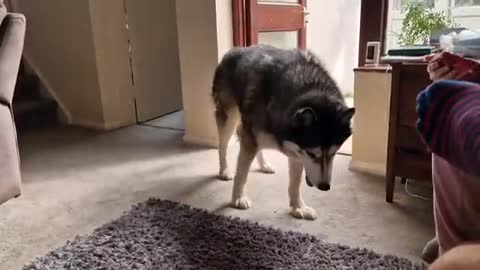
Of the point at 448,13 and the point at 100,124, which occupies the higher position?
the point at 448,13

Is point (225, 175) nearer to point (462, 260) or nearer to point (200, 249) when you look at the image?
point (200, 249)

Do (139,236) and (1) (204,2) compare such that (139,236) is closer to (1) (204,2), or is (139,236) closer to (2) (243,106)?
(2) (243,106)

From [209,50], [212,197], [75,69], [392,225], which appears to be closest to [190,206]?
[212,197]

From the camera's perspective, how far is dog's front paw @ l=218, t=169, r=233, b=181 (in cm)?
241

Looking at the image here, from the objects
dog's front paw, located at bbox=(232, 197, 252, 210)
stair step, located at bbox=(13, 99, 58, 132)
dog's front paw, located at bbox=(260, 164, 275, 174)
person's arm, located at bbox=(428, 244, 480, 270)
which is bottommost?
dog's front paw, located at bbox=(260, 164, 275, 174)

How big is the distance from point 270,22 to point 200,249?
188cm

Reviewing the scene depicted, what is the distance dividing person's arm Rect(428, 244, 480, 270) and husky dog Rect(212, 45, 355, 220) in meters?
0.98

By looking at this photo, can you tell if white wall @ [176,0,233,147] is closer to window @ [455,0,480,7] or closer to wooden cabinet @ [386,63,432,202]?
wooden cabinet @ [386,63,432,202]

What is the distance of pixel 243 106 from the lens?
6.68 feet

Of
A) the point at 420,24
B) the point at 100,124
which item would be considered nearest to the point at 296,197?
the point at 420,24

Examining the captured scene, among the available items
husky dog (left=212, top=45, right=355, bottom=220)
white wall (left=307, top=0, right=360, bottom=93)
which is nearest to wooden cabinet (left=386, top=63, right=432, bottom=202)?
husky dog (left=212, top=45, right=355, bottom=220)

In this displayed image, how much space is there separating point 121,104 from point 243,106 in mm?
1776

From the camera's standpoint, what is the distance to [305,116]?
159 cm

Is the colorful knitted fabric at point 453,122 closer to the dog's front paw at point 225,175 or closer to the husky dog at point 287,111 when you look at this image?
the husky dog at point 287,111
